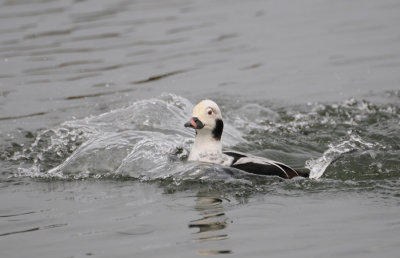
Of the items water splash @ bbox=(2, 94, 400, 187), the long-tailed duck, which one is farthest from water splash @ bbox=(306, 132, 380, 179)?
the long-tailed duck

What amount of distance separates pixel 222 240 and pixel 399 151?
3.44m

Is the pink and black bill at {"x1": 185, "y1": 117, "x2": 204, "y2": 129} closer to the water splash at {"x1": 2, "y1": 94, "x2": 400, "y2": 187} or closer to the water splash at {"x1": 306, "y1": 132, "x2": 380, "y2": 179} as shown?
the water splash at {"x1": 2, "y1": 94, "x2": 400, "y2": 187}

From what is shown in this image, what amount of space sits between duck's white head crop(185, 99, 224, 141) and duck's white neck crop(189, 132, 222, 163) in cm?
3

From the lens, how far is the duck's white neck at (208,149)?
7.66 m

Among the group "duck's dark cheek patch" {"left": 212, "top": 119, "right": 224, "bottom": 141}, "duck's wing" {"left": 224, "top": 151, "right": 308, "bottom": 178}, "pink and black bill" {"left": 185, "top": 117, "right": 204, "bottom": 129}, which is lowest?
"duck's wing" {"left": 224, "top": 151, "right": 308, "bottom": 178}

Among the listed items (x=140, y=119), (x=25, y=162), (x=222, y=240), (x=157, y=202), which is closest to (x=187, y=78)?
(x=140, y=119)

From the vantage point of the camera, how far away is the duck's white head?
7.60 metres

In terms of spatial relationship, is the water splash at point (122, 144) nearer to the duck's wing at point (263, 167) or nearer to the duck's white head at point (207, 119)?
the duck's white head at point (207, 119)

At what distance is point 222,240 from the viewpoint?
5617 millimetres

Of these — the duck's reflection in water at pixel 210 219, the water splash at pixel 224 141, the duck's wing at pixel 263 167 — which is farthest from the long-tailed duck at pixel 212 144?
the duck's reflection in water at pixel 210 219

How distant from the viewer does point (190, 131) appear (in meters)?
10.0

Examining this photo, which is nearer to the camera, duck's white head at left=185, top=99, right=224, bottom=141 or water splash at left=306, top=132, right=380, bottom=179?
duck's white head at left=185, top=99, right=224, bottom=141

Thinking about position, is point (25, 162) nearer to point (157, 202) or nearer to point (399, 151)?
point (157, 202)

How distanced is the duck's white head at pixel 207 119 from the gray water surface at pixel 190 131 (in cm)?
37
